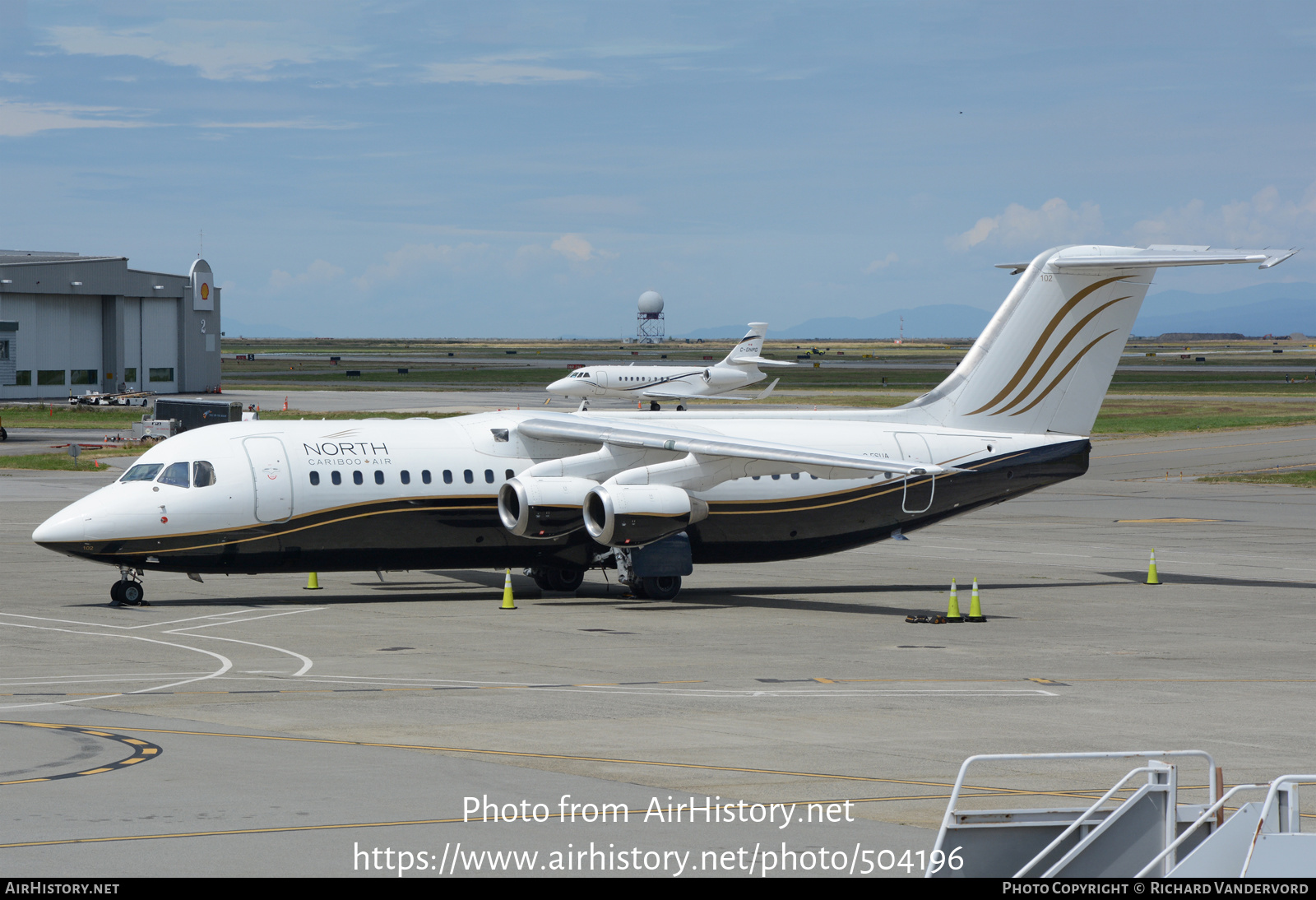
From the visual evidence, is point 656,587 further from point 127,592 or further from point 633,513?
point 127,592

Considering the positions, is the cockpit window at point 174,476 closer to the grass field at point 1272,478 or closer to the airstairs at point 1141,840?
the airstairs at point 1141,840

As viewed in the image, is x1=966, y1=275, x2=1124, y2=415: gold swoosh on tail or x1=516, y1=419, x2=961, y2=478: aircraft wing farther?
x1=966, y1=275, x2=1124, y2=415: gold swoosh on tail

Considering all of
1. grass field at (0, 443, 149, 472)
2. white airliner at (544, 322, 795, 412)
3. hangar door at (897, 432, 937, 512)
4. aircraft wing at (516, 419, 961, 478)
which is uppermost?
white airliner at (544, 322, 795, 412)

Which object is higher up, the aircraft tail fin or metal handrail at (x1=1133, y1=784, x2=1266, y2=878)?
the aircraft tail fin

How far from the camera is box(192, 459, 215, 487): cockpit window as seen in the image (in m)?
28.6

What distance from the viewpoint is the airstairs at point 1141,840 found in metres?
8.54

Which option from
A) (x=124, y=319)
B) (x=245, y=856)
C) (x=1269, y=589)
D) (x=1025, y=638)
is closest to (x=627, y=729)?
(x=245, y=856)

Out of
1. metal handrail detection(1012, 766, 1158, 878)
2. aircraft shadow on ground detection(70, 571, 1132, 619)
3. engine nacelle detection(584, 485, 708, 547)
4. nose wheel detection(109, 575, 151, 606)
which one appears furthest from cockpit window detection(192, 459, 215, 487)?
metal handrail detection(1012, 766, 1158, 878)

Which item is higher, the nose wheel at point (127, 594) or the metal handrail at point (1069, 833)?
the metal handrail at point (1069, 833)

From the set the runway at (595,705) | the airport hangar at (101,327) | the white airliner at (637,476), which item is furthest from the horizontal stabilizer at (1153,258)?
the airport hangar at (101,327)

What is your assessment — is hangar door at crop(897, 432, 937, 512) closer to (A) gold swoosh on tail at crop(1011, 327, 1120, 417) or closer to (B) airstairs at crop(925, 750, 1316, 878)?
(A) gold swoosh on tail at crop(1011, 327, 1120, 417)

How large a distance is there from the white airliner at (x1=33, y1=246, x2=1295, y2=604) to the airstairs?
1777 cm

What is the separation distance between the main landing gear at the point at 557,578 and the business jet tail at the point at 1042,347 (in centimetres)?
845
